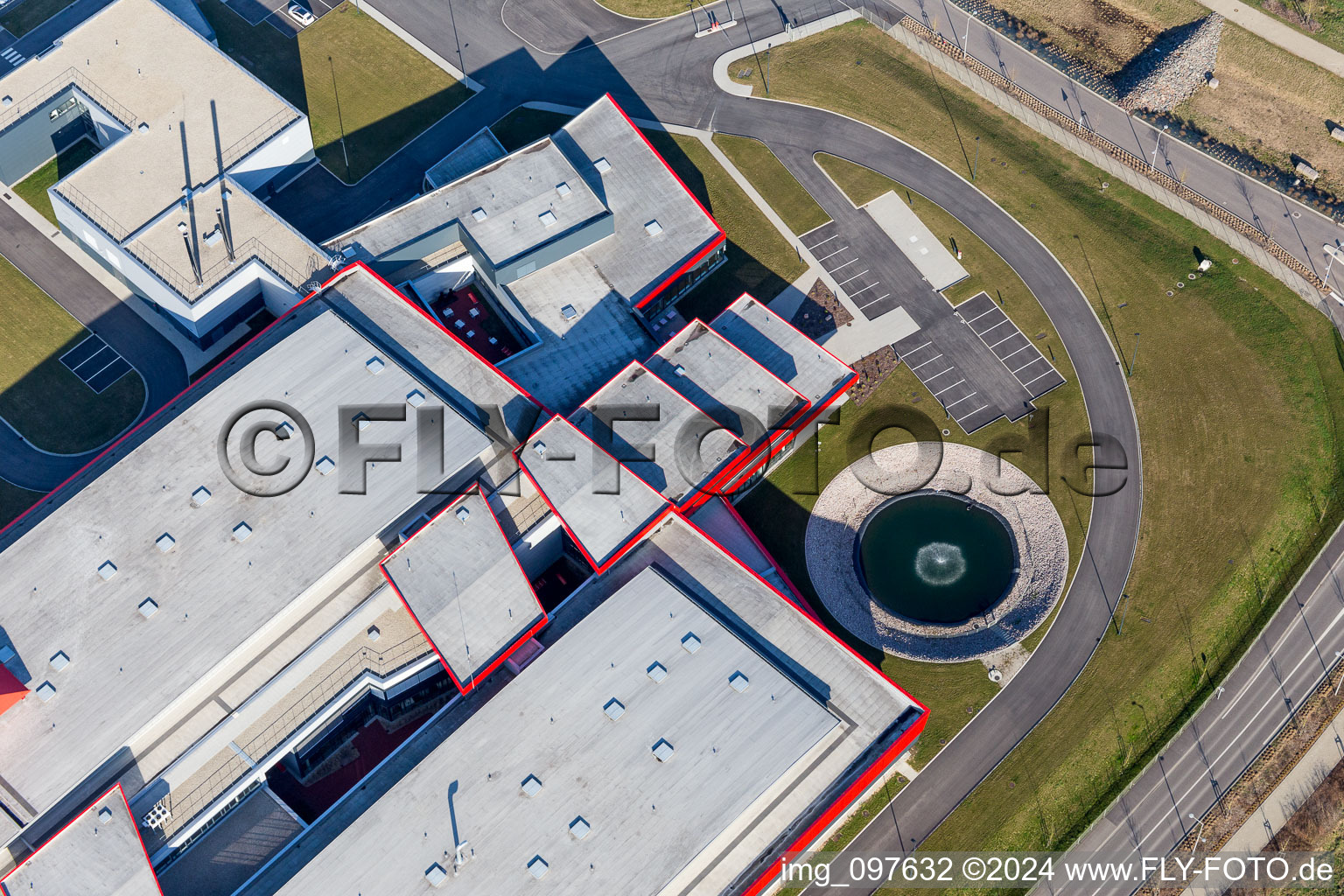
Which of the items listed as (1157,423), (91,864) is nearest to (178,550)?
(91,864)

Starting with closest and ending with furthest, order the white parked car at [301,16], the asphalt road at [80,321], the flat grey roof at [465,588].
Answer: the flat grey roof at [465,588] → the asphalt road at [80,321] → the white parked car at [301,16]

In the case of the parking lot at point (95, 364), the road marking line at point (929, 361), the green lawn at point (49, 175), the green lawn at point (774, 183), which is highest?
the green lawn at point (49, 175)

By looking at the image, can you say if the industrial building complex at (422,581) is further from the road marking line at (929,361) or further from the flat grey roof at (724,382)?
the road marking line at (929,361)

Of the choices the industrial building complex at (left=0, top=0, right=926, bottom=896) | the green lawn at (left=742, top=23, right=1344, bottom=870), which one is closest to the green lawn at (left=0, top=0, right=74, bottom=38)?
the industrial building complex at (left=0, top=0, right=926, bottom=896)

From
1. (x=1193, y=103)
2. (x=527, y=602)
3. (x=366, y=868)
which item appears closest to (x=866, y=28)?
(x=1193, y=103)

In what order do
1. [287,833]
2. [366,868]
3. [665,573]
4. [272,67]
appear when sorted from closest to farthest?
[366,868] → [287,833] → [665,573] → [272,67]

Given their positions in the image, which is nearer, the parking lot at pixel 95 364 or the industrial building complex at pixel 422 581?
the industrial building complex at pixel 422 581

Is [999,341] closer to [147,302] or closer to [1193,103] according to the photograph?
[1193,103]

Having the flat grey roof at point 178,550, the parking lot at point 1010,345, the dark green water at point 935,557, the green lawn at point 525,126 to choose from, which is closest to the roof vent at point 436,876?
the flat grey roof at point 178,550
